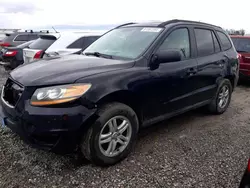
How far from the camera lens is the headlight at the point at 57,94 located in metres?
2.51

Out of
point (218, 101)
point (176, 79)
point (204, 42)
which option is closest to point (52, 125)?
point (176, 79)

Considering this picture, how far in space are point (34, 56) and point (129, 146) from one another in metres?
4.80

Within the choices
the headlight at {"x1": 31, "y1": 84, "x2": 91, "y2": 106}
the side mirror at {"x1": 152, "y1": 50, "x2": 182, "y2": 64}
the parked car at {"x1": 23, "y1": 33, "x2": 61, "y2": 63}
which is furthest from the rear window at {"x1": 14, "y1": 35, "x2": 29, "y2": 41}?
the headlight at {"x1": 31, "y1": 84, "x2": 91, "y2": 106}

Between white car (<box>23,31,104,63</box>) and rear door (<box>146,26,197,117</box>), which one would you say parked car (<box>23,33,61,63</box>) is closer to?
white car (<box>23,31,104,63</box>)

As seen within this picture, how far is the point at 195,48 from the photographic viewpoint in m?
4.04

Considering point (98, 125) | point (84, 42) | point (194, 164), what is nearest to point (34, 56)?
point (84, 42)

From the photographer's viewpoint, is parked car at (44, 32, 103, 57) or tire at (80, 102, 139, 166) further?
parked car at (44, 32, 103, 57)

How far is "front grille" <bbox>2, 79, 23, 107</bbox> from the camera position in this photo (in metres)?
2.74

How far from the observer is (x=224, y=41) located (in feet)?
16.0

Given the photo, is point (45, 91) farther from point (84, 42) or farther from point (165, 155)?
point (84, 42)

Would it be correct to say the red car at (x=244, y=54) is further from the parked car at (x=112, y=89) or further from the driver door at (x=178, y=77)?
the driver door at (x=178, y=77)

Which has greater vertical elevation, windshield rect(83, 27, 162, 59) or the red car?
windshield rect(83, 27, 162, 59)

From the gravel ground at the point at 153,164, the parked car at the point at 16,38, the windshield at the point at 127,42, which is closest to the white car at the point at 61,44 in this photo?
the windshield at the point at 127,42

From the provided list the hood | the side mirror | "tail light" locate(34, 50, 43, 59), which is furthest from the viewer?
"tail light" locate(34, 50, 43, 59)
